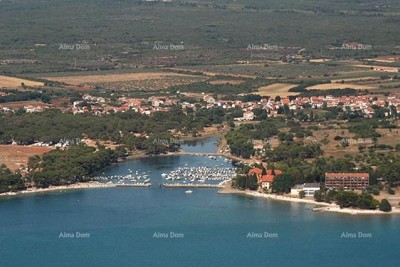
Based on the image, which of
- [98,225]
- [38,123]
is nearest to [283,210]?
[98,225]

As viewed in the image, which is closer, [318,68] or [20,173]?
[20,173]

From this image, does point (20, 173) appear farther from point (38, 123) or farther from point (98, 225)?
point (38, 123)

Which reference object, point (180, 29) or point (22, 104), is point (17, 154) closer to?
point (22, 104)

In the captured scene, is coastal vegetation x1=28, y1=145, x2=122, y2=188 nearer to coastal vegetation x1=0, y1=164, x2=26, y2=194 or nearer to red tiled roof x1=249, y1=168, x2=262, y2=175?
coastal vegetation x1=0, y1=164, x2=26, y2=194

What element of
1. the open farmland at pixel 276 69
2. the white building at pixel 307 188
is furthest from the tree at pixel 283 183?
the open farmland at pixel 276 69

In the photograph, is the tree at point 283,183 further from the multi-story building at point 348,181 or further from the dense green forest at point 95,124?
the dense green forest at point 95,124
